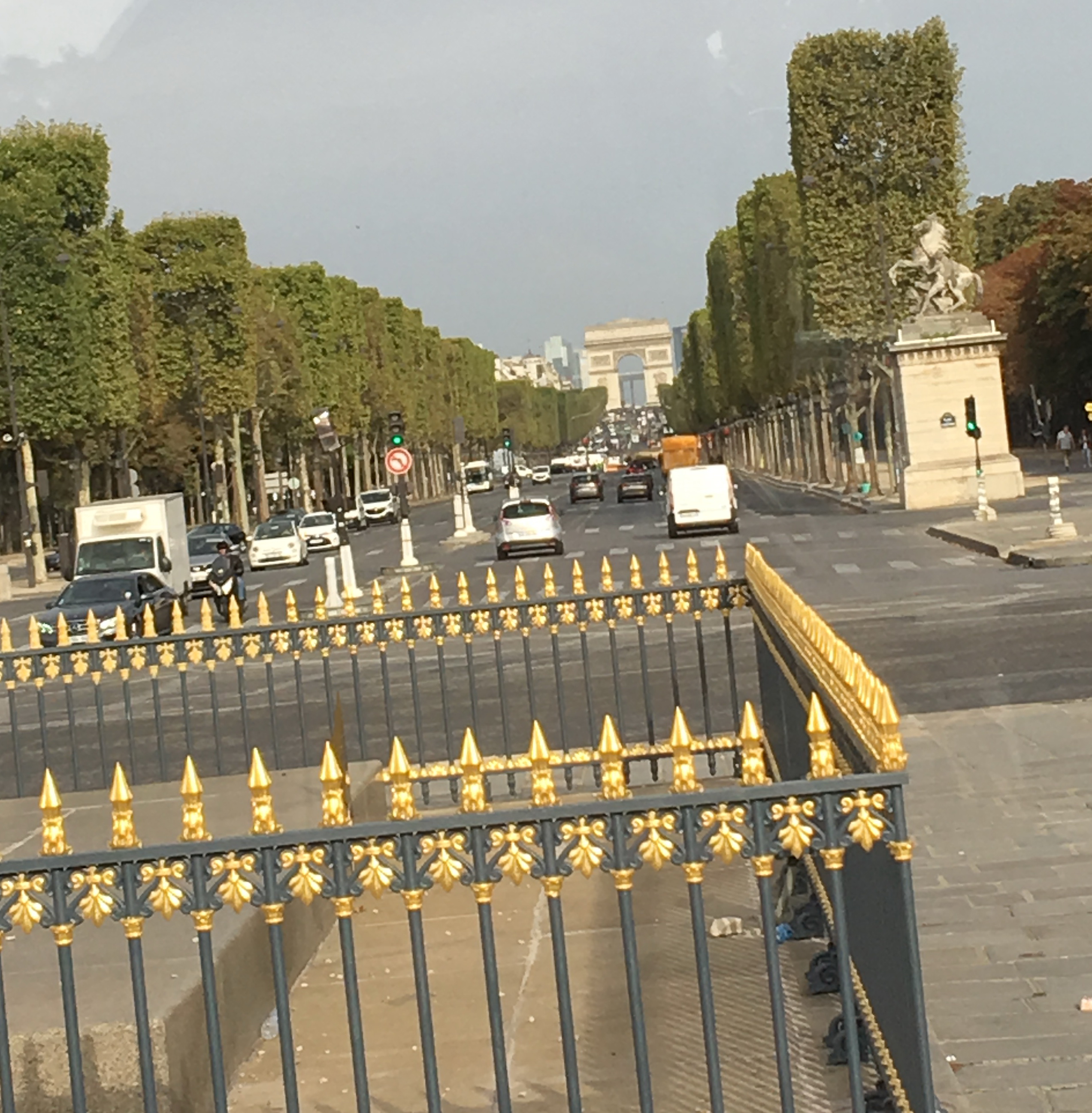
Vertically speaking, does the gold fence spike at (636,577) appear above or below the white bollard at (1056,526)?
above

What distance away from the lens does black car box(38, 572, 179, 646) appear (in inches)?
1142

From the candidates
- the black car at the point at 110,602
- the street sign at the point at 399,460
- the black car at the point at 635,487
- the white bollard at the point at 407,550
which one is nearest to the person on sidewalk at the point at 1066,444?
the black car at the point at 635,487

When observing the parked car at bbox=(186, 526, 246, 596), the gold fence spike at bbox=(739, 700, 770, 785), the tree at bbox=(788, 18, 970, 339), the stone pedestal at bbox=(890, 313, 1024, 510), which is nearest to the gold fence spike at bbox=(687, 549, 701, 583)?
the gold fence spike at bbox=(739, 700, 770, 785)

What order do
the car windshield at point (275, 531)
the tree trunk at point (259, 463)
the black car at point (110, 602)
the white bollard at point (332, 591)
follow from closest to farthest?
the black car at point (110, 602) → the white bollard at point (332, 591) → the car windshield at point (275, 531) → the tree trunk at point (259, 463)

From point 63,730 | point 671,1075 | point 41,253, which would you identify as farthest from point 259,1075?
point 41,253

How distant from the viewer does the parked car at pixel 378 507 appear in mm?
86062

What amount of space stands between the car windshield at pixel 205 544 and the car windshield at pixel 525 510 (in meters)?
6.72

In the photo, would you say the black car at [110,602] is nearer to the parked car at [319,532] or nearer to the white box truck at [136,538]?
the white box truck at [136,538]

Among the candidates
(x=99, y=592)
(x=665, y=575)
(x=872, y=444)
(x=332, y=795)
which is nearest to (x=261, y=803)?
(x=332, y=795)

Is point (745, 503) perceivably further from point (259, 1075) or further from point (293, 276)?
point (259, 1075)

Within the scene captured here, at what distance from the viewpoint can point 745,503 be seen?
228 ft

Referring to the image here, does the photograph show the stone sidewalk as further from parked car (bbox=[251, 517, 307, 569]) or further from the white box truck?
parked car (bbox=[251, 517, 307, 569])

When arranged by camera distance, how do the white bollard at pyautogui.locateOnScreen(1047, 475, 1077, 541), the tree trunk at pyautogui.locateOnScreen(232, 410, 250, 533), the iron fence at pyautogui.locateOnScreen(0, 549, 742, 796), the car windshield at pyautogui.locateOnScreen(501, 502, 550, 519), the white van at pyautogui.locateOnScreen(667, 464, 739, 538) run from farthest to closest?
1. the tree trunk at pyautogui.locateOnScreen(232, 410, 250, 533)
2. the white van at pyautogui.locateOnScreen(667, 464, 739, 538)
3. the car windshield at pyautogui.locateOnScreen(501, 502, 550, 519)
4. the white bollard at pyautogui.locateOnScreen(1047, 475, 1077, 541)
5. the iron fence at pyautogui.locateOnScreen(0, 549, 742, 796)

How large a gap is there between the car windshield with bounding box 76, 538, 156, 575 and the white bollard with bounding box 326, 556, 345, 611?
5.65 m
